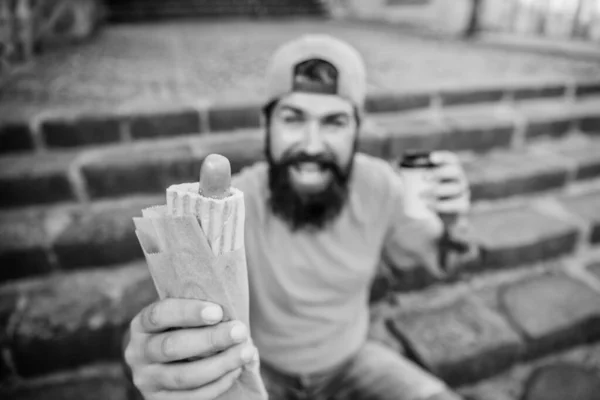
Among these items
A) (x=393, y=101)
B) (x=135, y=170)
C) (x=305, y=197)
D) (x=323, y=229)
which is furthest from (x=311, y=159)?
(x=393, y=101)

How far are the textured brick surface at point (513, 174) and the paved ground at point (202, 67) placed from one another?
0.69 meters

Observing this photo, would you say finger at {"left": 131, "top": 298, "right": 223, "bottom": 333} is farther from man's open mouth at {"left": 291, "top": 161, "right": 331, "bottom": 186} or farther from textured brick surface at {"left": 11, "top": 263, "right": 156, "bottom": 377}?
textured brick surface at {"left": 11, "top": 263, "right": 156, "bottom": 377}

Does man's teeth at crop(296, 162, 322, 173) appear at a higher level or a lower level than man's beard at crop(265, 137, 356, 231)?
higher

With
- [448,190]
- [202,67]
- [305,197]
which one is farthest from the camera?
[202,67]

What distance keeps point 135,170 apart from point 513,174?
2101 millimetres

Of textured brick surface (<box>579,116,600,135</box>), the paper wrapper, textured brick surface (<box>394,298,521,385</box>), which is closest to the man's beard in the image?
the paper wrapper

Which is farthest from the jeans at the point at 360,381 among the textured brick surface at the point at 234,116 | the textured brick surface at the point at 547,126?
the textured brick surface at the point at 547,126

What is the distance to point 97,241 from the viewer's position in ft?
5.24

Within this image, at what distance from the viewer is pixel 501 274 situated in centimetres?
191

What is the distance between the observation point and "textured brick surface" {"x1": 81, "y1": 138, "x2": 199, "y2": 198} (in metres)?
1.78

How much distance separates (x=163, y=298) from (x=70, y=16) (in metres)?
4.18

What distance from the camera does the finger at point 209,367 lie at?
56cm

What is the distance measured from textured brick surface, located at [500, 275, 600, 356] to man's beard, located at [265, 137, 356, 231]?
106 cm

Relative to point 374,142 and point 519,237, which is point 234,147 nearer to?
point 374,142
